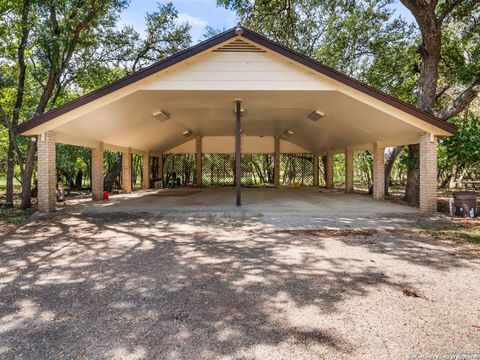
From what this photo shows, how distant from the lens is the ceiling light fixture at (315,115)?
10.4m

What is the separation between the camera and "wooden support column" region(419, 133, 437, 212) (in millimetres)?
8062

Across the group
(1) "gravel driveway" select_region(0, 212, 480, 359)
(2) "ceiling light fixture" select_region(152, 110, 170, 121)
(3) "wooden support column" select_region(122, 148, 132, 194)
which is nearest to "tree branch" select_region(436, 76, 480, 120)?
(1) "gravel driveway" select_region(0, 212, 480, 359)

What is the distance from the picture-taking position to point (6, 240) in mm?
5426

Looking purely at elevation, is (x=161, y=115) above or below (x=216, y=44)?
below

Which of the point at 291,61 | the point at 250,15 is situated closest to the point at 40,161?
the point at 291,61

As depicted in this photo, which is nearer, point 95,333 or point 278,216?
point 95,333

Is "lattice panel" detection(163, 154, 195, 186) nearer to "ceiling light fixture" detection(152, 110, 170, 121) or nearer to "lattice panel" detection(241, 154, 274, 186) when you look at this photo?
"lattice panel" detection(241, 154, 274, 186)

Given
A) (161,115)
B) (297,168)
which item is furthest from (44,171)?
(297,168)

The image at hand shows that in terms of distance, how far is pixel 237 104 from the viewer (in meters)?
9.16

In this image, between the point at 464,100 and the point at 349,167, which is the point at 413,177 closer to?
the point at 464,100

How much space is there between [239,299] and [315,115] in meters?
8.74

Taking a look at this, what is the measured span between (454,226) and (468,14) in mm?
8368

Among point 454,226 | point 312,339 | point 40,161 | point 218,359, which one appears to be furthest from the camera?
point 40,161

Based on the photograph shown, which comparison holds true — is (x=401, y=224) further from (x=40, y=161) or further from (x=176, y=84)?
(x=40, y=161)
